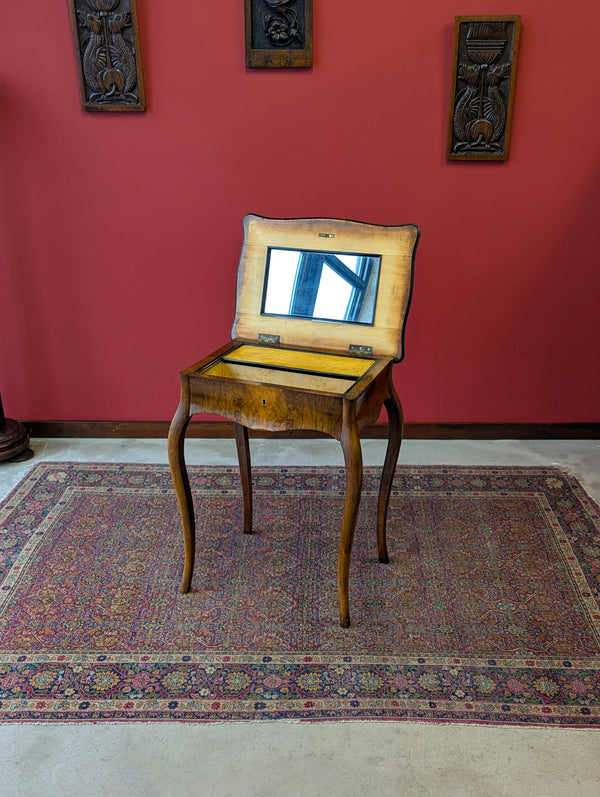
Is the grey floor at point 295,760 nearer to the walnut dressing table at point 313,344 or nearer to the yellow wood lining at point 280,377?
the walnut dressing table at point 313,344

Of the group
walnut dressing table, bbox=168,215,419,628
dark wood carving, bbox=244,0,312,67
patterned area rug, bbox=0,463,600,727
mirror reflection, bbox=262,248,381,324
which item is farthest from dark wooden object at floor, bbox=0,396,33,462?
dark wood carving, bbox=244,0,312,67

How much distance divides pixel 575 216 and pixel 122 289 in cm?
212

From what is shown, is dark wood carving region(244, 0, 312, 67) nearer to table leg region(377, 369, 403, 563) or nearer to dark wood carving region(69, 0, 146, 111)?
A: dark wood carving region(69, 0, 146, 111)

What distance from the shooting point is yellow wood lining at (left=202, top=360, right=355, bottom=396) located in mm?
2119

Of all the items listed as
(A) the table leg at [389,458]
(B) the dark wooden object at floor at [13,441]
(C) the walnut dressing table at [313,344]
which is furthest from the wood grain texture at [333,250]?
(B) the dark wooden object at floor at [13,441]

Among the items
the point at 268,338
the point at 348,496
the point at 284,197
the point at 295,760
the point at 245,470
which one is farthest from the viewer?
the point at 284,197

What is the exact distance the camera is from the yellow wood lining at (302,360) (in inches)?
87.2

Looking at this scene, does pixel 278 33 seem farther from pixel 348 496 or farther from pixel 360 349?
pixel 348 496

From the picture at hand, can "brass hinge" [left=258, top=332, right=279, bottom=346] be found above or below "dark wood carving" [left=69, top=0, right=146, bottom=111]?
below

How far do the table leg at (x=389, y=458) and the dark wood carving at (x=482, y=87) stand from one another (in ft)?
4.33

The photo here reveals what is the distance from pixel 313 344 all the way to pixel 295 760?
1.25 metres

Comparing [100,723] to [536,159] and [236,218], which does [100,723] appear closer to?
[236,218]

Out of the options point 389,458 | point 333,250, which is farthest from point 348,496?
point 333,250

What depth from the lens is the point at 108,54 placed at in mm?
2988
